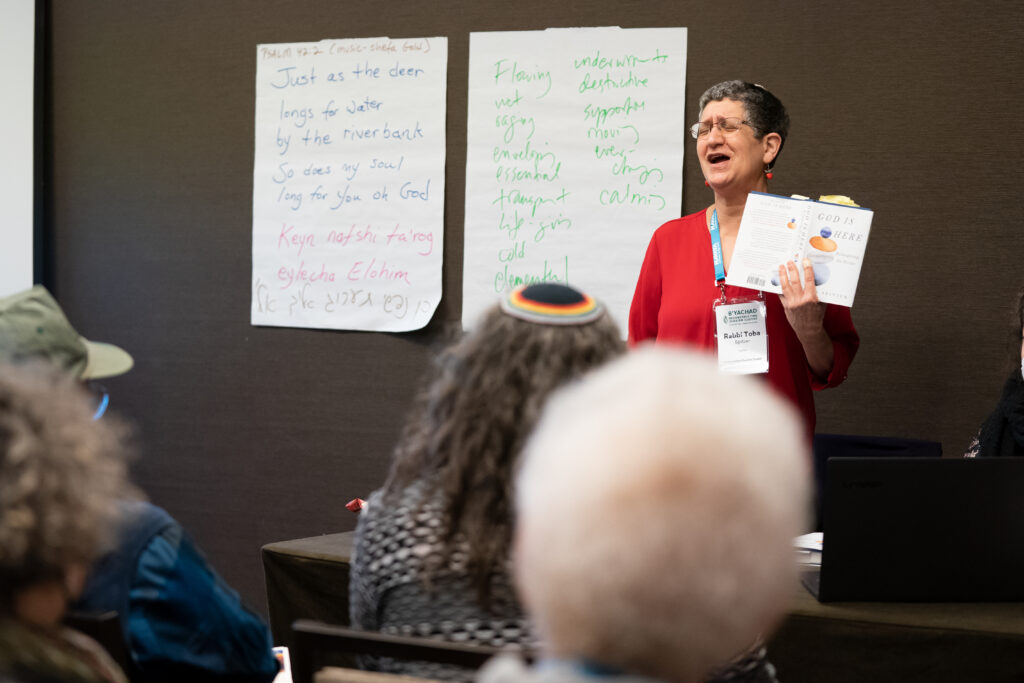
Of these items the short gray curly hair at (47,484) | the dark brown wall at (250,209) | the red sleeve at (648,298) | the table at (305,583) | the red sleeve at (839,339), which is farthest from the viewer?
the dark brown wall at (250,209)

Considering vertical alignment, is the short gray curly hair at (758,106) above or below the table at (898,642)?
above

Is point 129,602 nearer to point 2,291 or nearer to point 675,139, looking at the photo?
point 675,139

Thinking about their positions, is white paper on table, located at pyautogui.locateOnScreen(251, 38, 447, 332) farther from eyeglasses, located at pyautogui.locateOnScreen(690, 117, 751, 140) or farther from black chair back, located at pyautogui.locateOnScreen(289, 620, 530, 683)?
black chair back, located at pyautogui.locateOnScreen(289, 620, 530, 683)

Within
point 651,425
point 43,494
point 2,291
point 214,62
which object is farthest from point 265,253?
point 651,425

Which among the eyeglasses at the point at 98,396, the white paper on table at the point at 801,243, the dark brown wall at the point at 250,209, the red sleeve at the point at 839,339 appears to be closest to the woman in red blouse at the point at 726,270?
the red sleeve at the point at 839,339

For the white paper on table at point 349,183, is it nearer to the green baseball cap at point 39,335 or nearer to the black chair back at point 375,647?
the green baseball cap at point 39,335

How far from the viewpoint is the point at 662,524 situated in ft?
1.97

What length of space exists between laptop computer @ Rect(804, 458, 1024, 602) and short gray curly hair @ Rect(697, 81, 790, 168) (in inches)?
46.9

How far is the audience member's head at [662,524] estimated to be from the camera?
0.60 meters

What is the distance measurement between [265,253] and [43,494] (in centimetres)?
306

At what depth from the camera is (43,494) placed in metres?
0.76

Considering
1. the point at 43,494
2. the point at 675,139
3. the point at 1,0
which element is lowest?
the point at 43,494

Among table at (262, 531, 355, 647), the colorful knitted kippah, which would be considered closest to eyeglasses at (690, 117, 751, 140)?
Answer: table at (262, 531, 355, 647)

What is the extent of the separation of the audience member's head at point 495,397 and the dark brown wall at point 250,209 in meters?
2.11
